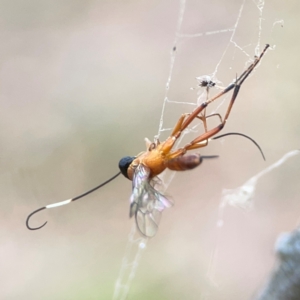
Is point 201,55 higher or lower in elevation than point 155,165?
lower

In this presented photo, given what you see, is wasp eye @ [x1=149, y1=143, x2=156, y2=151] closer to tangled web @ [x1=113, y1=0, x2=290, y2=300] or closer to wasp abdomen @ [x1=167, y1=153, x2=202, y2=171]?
wasp abdomen @ [x1=167, y1=153, x2=202, y2=171]

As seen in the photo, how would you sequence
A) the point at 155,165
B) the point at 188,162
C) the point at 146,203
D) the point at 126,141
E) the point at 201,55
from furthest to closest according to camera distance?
the point at 201,55
the point at 126,141
the point at 155,165
the point at 146,203
the point at 188,162

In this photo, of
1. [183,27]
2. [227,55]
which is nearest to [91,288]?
[227,55]

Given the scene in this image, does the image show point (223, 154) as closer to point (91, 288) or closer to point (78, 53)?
point (91, 288)

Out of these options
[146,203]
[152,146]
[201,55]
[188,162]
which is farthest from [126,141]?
[188,162]

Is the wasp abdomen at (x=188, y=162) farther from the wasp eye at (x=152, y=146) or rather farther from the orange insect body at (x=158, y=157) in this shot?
the wasp eye at (x=152, y=146)

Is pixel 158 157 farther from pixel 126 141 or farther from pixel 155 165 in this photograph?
pixel 126 141

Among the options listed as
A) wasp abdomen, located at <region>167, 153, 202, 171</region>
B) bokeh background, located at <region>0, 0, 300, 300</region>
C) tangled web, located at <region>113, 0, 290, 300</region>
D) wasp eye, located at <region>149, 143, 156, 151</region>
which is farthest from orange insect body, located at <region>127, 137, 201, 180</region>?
bokeh background, located at <region>0, 0, 300, 300</region>

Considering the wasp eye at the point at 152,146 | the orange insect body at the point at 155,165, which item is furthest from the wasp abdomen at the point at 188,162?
the wasp eye at the point at 152,146
